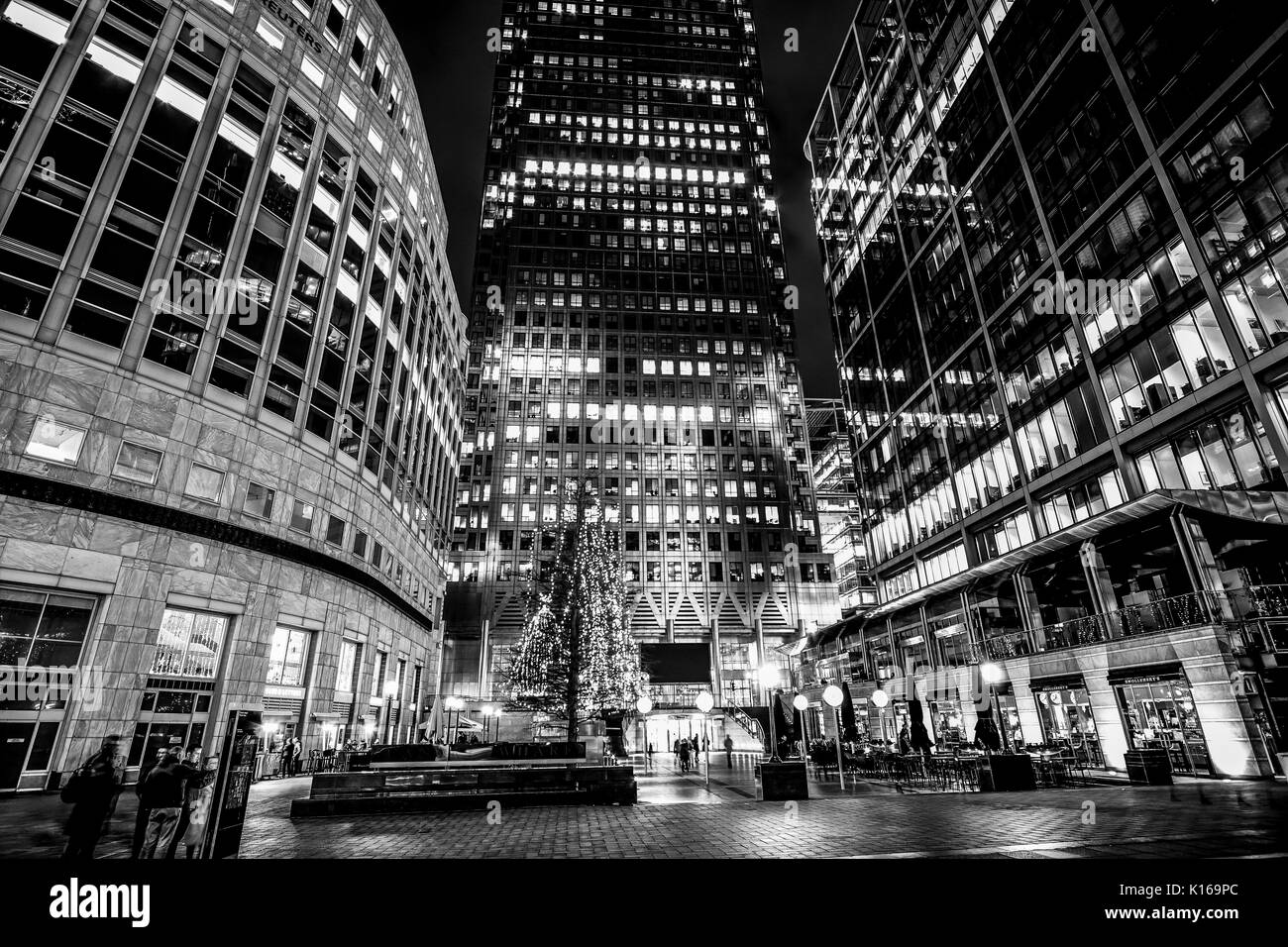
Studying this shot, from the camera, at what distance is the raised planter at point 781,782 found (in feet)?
48.0

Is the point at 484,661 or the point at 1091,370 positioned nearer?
the point at 1091,370

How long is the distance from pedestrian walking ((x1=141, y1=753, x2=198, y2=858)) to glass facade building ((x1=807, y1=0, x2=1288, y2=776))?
83.1 feet

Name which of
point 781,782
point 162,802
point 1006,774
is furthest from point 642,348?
Result: point 162,802

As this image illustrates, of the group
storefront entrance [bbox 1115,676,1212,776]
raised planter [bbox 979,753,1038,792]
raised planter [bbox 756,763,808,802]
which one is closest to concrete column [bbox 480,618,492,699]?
raised planter [bbox 756,763,808,802]

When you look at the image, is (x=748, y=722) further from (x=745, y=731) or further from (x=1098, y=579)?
(x=1098, y=579)

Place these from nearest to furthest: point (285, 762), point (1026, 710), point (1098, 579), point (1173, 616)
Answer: point (1173, 616) < point (1098, 579) < point (285, 762) < point (1026, 710)

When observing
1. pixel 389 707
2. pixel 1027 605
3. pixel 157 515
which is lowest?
pixel 389 707

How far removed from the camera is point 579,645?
31.7 metres

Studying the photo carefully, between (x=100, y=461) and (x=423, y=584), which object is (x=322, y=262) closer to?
(x=100, y=461)

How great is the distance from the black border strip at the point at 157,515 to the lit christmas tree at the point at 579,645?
425 inches

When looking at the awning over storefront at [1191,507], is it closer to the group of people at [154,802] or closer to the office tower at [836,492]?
the group of people at [154,802]

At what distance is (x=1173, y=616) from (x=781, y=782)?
50.8 feet

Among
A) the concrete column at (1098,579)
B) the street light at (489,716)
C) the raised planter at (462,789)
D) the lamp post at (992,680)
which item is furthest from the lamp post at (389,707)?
the concrete column at (1098,579)
